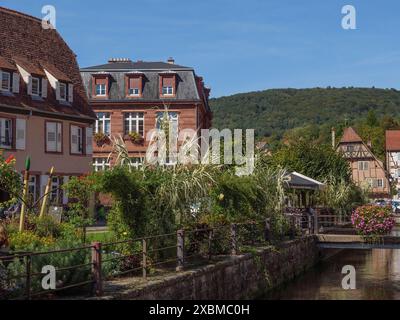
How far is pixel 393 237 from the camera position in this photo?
2203 centimetres

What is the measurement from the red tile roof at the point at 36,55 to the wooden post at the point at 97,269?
72.7 feet

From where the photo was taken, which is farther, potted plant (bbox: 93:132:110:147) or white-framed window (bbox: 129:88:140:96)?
white-framed window (bbox: 129:88:140:96)

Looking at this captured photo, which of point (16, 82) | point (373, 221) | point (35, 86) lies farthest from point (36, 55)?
point (373, 221)

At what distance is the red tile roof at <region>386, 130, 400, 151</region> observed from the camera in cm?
9538

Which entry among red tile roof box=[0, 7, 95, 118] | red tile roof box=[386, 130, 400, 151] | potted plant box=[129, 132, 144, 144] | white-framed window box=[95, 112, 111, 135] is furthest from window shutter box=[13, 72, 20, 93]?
red tile roof box=[386, 130, 400, 151]

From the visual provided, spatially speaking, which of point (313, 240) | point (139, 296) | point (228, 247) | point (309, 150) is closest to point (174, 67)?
point (309, 150)

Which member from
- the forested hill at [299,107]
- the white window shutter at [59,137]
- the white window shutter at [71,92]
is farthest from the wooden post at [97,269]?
the forested hill at [299,107]

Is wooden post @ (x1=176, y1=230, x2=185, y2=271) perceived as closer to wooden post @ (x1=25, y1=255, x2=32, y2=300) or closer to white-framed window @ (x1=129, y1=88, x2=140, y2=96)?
wooden post @ (x1=25, y1=255, x2=32, y2=300)

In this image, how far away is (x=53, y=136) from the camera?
34.3 m

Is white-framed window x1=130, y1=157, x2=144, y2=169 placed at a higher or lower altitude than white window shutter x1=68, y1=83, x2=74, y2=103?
lower

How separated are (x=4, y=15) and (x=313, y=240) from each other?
1995cm

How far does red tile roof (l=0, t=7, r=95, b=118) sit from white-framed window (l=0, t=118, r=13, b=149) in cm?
89

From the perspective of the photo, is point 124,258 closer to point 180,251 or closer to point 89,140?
point 180,251

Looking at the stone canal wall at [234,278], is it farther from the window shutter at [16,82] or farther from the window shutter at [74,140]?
the window shutter at [16,82]
